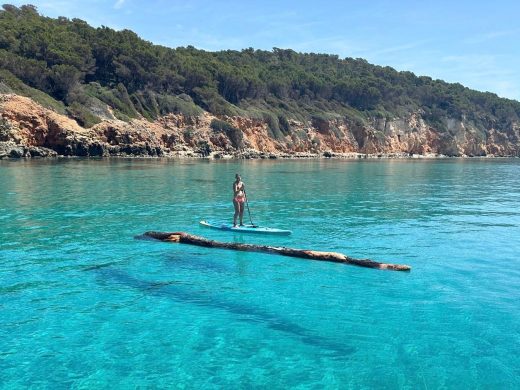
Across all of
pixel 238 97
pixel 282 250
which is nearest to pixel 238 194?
pixel 282 250

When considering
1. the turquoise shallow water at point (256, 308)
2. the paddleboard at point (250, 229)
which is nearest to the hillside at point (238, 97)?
the paddleboard at point (250, 229)

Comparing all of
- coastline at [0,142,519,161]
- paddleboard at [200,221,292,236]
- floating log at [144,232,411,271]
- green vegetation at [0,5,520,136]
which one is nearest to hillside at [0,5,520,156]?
green vegetation at [0,5,520,136]

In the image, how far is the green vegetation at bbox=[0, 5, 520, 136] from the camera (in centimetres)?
8825

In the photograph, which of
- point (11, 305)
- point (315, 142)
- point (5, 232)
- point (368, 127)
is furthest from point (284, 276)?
point (368, 127)

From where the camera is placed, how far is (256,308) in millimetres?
11648

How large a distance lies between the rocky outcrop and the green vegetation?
96.8 inches

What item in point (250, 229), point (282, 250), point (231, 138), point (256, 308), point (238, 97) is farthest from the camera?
point (238, 97)

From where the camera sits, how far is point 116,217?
24125mm

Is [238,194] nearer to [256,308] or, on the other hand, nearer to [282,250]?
[282,250]

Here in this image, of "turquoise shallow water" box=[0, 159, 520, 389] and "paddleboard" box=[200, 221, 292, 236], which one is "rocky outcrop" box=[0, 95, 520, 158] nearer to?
"turquoise shallow water" box=[0, 159, 520, 389]

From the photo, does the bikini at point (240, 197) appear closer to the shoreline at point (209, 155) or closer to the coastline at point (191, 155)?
the shoreline at point (209, 155)

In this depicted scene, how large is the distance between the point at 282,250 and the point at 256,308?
461cm

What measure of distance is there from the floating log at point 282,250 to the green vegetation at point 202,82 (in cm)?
7318

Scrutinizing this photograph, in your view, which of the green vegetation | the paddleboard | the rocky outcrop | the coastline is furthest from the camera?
the green vegetation
